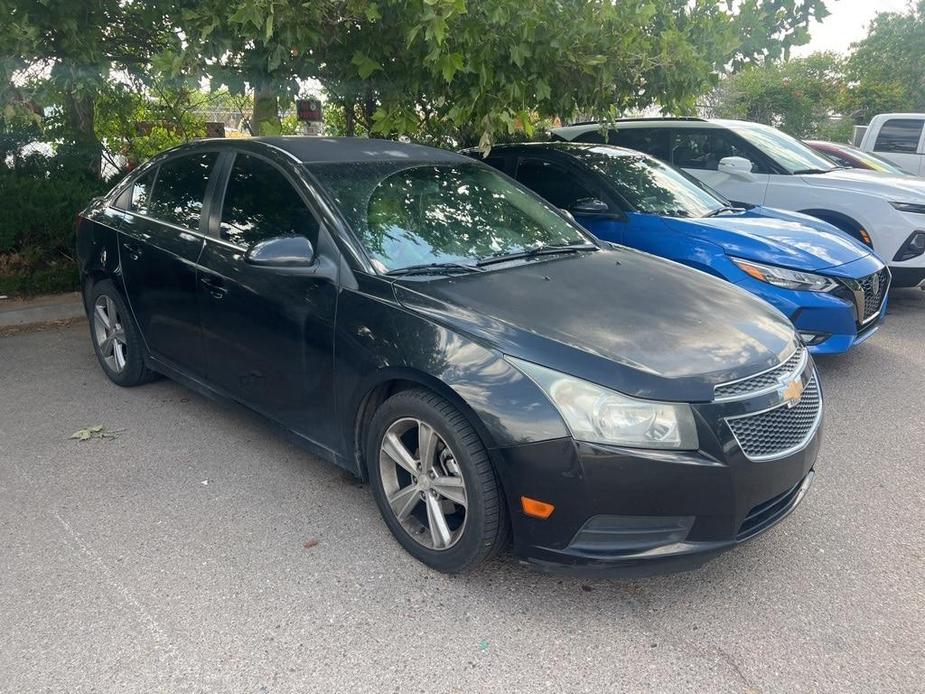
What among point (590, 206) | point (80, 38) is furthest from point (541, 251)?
point (80, 38)

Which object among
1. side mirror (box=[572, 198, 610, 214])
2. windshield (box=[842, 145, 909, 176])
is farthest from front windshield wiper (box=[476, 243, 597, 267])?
windshield (box=[842, 145, 909, 176])

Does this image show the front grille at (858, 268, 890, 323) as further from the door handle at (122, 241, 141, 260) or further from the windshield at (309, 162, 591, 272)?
the door handle at (122, 241, 141, 260)

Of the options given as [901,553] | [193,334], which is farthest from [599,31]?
[901,553]

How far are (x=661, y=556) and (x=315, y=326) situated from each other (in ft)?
5.64

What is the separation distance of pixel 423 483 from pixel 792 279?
3.31m

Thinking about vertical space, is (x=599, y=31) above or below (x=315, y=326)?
above

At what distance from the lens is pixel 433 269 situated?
3354 millimetres

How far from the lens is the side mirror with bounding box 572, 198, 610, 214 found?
5.64 m

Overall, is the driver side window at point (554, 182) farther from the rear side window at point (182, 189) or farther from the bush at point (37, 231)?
the bush at point (37, 231)

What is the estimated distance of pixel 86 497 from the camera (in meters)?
3.69

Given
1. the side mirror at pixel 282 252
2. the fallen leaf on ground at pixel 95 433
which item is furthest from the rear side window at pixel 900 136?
the fallen leaf on ground at pixel 95 433

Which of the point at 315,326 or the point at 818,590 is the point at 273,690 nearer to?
the point at 315,326

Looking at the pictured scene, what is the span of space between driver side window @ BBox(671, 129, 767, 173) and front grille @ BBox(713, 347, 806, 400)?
5.26 meters

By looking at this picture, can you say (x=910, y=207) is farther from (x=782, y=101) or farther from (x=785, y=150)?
(x=782, y=101)
